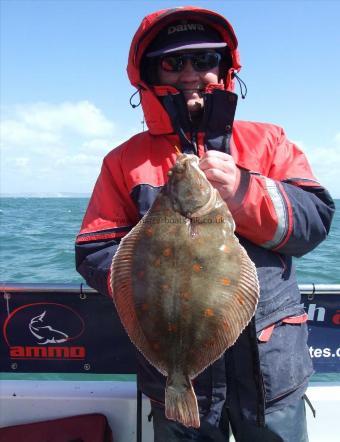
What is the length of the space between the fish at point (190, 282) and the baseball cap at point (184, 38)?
2.80 ft

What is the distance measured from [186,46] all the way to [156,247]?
3.94ft

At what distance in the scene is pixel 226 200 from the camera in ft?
6.54

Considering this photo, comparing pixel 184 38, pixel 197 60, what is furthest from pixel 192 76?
pixel 184 38

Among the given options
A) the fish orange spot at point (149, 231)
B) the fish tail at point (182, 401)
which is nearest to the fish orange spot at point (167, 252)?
the fish orange spot at point (149, 231)

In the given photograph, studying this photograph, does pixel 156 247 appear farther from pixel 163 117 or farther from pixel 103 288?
pixel 163 117

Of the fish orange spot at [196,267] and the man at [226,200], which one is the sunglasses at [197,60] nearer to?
the man at [226,200]

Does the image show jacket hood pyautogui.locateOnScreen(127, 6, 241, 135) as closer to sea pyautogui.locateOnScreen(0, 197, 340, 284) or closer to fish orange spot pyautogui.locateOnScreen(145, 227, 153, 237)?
fish orange spot pyautogui.locateOnScreen(145, 227, 153, 237)

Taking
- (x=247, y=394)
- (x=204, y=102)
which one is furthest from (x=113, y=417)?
(x=204, y=102)

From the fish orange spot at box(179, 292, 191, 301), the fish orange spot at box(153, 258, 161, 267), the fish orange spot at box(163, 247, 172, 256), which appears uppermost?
the fish orange spot at box(163, 247, 172, 256)

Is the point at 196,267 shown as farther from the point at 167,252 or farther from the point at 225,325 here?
the point at 225,325

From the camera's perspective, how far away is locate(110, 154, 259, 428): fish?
188 centimetres

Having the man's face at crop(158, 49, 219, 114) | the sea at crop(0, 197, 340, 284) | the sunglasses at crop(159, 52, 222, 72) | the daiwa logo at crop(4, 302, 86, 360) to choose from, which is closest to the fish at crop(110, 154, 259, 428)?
the man's face at crop(158, 49, 219, 114)

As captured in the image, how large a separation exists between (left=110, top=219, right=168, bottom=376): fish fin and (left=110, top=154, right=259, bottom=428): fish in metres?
0.04

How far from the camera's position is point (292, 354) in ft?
7.32
